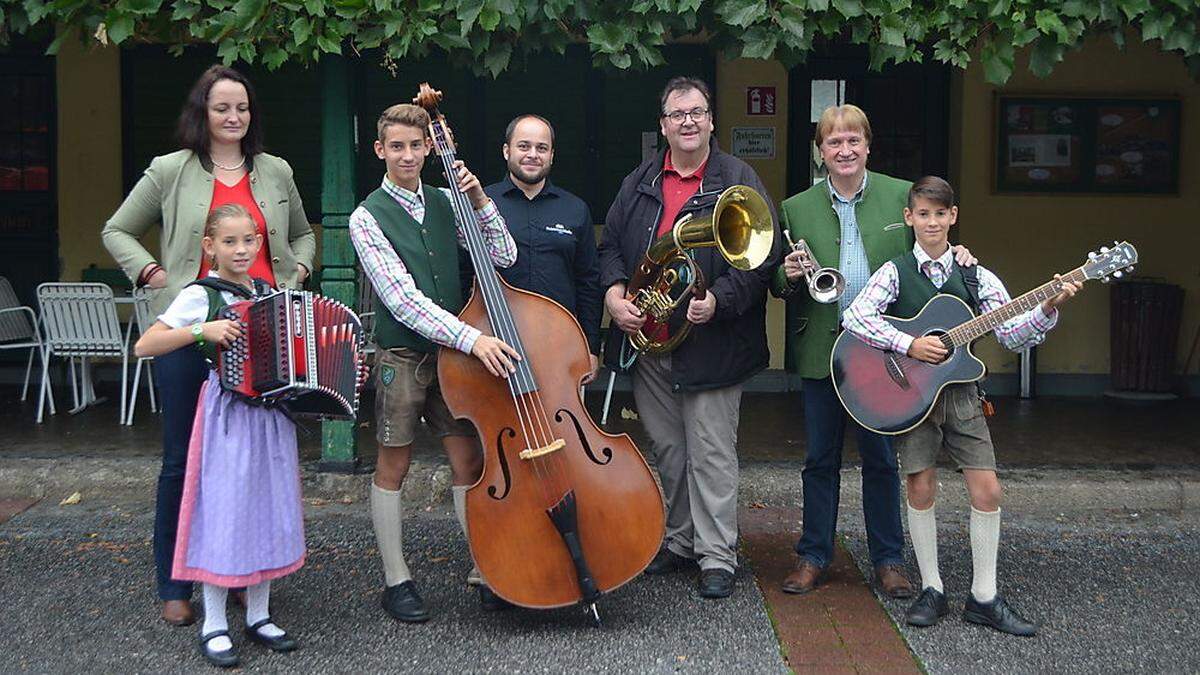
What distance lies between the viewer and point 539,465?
15.1 feet

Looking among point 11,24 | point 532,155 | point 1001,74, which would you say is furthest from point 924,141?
point 11,24

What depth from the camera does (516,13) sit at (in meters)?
5.80

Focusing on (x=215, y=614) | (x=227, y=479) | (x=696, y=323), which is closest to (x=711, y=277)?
(x=696, y=323)

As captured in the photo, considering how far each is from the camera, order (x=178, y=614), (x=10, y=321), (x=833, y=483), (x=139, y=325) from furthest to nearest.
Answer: (x=10, y=321)
(x=139, y=325)
(x=833, y=483)
(x=178, y=614)

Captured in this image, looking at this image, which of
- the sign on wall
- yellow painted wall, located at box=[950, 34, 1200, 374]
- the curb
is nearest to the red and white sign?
the sign on wall

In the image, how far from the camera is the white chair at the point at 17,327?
29.1ft

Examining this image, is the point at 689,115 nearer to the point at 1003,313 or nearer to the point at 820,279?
the point at 820,279

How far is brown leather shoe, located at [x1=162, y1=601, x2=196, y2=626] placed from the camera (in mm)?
4941

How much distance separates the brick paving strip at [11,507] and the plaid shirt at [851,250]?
426 centimetres

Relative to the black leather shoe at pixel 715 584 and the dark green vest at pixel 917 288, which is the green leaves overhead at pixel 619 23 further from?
the black leather shoe at pixel 715 584

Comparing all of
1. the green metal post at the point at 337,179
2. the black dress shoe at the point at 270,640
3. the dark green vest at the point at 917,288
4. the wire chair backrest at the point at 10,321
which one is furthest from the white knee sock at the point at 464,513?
the wire chair backrest at the point at 10,321

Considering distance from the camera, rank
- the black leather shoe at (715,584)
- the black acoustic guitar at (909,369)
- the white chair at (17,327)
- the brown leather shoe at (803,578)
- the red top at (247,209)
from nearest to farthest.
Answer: the black acoustic guitar at (909,369) → the red top at (247,209) → the black leather shoe at (715,584) → the brown leather shoe at (803,578) → the white chair at (17,327)

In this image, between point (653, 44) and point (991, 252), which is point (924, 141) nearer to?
point (991, 252)

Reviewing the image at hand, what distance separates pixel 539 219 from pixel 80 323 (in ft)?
15.1
